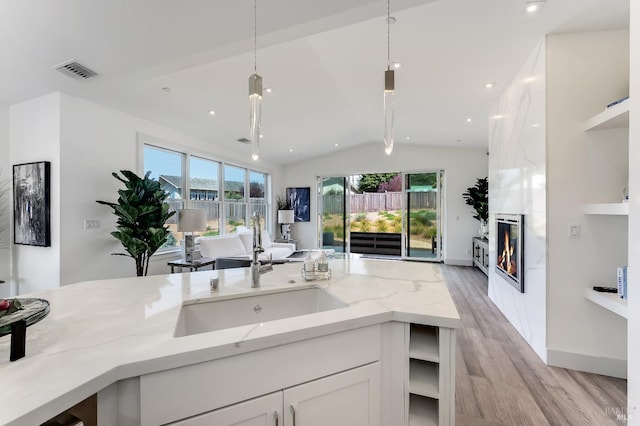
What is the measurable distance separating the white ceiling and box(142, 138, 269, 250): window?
0.59 metres

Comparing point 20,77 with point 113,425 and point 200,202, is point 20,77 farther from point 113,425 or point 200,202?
point 113,425

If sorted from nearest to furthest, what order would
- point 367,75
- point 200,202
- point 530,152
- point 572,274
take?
point 572,274, point 530,152, point 367,75, point 200,202

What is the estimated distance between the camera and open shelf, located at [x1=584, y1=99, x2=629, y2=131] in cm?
192

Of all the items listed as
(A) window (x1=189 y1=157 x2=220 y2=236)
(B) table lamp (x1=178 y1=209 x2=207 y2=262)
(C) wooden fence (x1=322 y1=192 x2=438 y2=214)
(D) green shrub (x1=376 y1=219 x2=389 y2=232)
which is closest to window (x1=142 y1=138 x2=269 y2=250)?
(A) window (x1=189 y1=157 x2=220 y2=236)

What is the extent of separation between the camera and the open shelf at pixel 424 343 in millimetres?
1209

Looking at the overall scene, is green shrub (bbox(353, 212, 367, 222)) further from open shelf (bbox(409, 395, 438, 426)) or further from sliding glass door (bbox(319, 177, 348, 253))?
open shelf (bbox(409, 395, 438, 426))

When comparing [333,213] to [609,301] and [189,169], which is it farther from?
[609,301]

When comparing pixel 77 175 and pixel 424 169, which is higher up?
pixel 424 169

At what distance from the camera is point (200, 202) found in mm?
5336

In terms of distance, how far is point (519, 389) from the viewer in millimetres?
2066

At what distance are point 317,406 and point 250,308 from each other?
613 mm

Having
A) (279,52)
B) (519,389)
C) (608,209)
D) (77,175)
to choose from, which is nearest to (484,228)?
(608,209)

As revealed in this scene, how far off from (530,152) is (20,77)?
5.13m

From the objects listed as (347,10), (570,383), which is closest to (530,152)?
(570,383)
